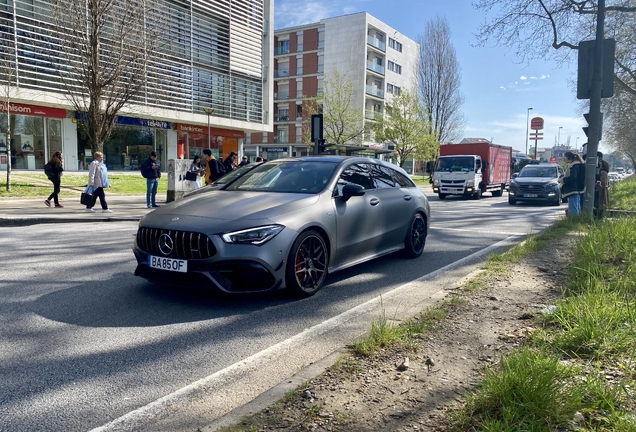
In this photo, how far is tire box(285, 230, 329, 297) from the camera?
4.88m

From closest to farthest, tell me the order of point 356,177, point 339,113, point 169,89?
point 356,177, point 169,89, point 339,113

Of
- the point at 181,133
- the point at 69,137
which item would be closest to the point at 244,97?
the point at 181,133

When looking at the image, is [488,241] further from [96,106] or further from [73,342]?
[96,106]

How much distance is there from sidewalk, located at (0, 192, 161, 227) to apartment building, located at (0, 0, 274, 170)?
6532 mm

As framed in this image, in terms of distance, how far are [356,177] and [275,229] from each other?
1974 mm

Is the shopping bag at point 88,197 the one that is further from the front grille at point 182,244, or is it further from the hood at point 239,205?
the front grille at point 182,244

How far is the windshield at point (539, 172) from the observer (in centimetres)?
2094

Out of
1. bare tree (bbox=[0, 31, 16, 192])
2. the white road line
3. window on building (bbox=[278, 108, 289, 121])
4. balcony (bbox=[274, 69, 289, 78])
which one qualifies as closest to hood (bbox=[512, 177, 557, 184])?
the white road line

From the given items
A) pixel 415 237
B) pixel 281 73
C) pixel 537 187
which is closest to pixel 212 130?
pixel 537 187

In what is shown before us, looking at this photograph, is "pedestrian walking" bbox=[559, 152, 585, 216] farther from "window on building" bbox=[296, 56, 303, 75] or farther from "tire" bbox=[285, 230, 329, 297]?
"window on building" bbox=[296, 56, 303, 75]

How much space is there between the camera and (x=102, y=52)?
2012 cm

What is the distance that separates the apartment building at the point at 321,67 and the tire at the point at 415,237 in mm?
49106

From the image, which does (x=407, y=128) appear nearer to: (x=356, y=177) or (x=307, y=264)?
(x=356, y=177)

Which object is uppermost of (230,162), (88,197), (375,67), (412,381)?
(375,67)
